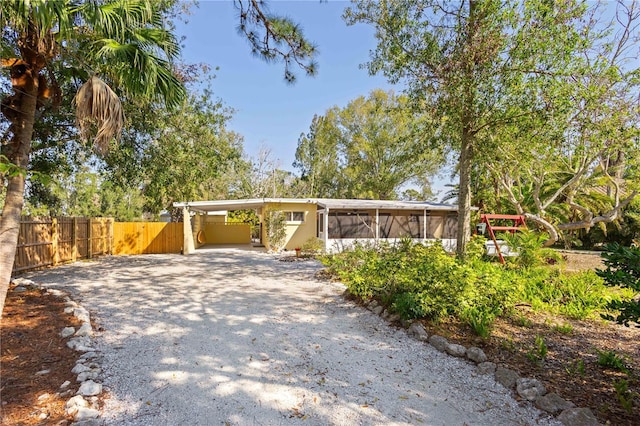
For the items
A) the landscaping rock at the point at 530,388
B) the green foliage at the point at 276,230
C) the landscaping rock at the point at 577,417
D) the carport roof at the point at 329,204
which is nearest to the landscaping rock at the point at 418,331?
the landscaping rock at the point at 530,388

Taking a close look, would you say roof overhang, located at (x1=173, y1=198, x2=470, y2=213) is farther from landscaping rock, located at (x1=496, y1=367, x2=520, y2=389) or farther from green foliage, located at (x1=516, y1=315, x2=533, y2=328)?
landscaping rock, located at (x1=496, y1=367, x2=520, y2=389)

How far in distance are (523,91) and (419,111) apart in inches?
93.9

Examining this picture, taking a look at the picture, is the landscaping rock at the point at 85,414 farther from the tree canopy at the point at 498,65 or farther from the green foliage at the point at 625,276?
the tree canopy at the point at 498,65

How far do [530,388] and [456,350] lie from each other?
888 mm

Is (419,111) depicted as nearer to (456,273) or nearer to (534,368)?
(456,273)

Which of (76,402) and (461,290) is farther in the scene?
(461,290)

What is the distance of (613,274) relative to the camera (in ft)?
Answer: 8.45

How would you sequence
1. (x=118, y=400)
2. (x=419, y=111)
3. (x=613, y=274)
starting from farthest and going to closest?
(x=419, y=111) < (x=118, y=400) < (x=613, y=274)

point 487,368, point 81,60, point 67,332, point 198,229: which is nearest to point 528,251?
point 487,368

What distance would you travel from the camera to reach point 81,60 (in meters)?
5.00

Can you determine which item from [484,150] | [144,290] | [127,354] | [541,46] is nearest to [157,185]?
[144,290]

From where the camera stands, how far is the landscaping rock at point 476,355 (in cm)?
350

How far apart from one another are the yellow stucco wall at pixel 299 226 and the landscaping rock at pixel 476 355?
13.4 meters

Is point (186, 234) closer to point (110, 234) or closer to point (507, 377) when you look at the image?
point (110, 234)
